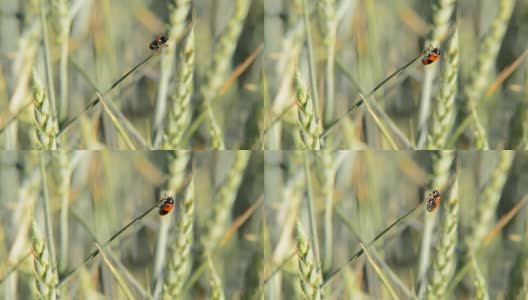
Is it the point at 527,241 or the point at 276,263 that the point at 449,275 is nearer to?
the point at 527,241

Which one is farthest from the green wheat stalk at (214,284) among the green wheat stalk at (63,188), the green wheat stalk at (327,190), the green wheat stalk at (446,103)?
the green wheat stalk at (446,103)

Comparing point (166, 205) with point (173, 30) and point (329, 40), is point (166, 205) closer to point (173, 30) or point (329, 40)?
point (173, 30)

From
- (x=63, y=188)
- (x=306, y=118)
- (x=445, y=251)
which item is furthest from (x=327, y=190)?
(x=63, y=188)

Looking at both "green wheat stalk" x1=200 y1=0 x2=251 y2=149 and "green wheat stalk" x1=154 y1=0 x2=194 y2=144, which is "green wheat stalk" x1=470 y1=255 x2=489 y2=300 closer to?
"green wheat stalk" x1=200 y1=0 x2=251 y2=149

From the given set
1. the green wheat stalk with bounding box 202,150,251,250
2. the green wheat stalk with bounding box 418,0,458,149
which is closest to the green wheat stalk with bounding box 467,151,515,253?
the green wheat stalk with bounding box 418,0,458,149

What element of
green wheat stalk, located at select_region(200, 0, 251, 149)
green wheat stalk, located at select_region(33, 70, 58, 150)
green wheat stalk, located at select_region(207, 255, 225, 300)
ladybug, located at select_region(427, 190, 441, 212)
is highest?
green wheat stalk, located at select_region(33, 70, 58, 150)

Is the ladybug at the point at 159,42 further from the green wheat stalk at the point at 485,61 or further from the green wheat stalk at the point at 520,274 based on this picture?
the green wheat stalk at the point at 520,274

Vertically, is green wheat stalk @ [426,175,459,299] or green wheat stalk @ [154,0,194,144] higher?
green wheat stalk @ [154,0,194,144]
